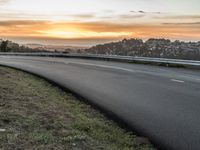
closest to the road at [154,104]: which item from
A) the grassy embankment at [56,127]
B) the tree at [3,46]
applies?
the grassy embankment at [56,127]

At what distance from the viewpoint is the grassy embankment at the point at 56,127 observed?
8.16 metres

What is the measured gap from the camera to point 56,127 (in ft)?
31.3

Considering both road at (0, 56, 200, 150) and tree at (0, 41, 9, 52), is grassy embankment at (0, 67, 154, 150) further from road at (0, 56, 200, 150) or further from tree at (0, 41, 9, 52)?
tree at (0, 41, 9, 52)

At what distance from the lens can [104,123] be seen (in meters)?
10.8

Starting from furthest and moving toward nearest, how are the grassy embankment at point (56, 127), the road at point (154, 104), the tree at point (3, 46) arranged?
1. the tree at point (3, 46)
2. the road at point (154, 104)
3. the grassy embankment at point (56, 127)

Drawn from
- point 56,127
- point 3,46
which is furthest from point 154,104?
point 3,46

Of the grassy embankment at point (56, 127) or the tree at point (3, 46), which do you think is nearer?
the grassy embankment at point (56, 127)

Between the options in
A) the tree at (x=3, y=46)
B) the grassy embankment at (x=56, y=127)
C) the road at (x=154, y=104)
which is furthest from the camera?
the tree at (x=3, y=46)

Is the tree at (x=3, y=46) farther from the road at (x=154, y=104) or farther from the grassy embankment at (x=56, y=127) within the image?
the grassy embankment at (x=56, y=127)

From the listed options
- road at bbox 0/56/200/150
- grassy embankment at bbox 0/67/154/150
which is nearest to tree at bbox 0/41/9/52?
road at bbox 0/56/200/150

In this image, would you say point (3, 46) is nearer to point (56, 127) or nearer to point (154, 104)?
point (154, 104)

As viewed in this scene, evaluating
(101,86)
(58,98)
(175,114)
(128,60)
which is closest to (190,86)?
(101,86)

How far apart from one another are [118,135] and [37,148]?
2.34m

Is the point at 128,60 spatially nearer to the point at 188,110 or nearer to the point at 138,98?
the point at 138,98
